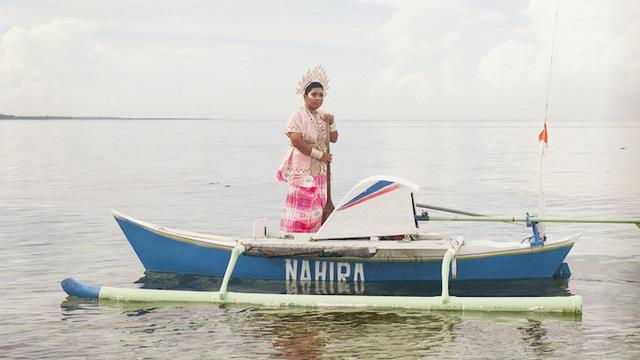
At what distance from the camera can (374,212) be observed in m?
11.4

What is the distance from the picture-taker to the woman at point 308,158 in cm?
1188

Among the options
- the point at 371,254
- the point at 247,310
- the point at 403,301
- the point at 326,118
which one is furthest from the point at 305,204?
the point at 403,301

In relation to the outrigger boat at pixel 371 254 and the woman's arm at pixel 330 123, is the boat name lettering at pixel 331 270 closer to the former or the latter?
the outrigger boat at pixel 371 254

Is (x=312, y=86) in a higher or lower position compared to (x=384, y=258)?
higher

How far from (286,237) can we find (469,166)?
38055 millimetres

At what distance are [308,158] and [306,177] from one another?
0.90 ft

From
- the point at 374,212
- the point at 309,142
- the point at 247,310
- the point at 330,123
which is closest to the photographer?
the point at 247,310

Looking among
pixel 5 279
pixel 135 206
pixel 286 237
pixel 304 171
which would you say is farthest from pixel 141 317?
pixel 135 206

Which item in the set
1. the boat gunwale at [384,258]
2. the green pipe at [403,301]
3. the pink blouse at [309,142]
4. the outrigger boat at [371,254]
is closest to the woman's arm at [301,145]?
the pink blouse at [309,142]

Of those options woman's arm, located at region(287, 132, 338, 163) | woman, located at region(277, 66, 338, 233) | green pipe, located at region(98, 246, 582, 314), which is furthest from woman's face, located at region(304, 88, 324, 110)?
green pipe, located at region(98, 246, 582, 314)

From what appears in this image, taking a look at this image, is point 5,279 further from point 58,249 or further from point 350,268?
point 350,268

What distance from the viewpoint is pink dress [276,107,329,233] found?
11977 millimetres

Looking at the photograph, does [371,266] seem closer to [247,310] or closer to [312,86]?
[247,310]

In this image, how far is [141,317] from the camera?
10625 mm
